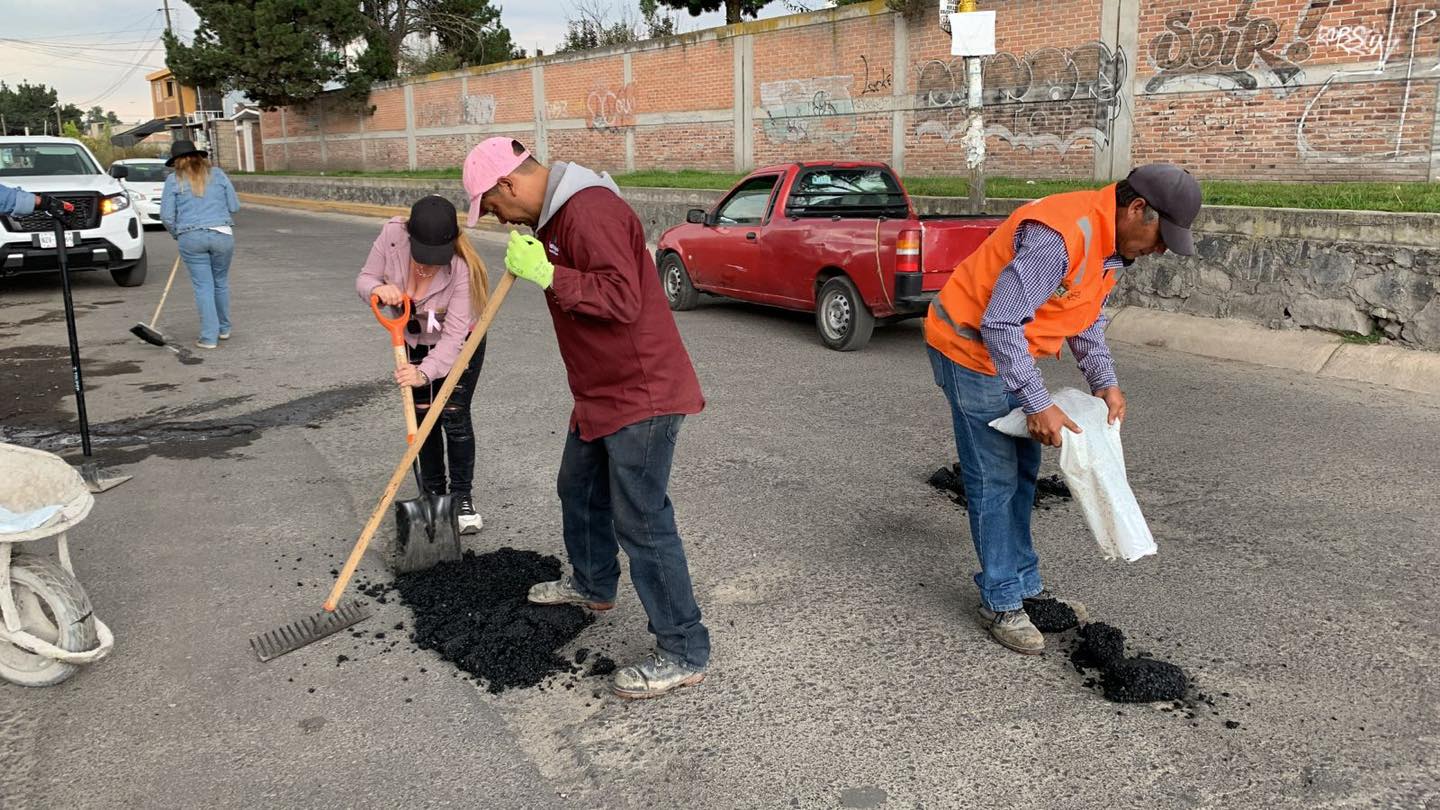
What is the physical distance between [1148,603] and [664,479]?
85.6 inches

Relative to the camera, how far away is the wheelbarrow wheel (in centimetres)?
346

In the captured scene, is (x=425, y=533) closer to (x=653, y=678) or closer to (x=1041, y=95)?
(x=653, y=678)

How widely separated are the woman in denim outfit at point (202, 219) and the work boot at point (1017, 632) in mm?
7988

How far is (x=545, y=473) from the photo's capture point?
599cm

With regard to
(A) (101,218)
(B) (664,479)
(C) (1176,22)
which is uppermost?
(C) (1176,22)

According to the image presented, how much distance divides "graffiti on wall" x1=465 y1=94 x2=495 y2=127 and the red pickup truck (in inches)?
853

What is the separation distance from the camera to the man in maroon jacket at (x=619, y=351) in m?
3.08

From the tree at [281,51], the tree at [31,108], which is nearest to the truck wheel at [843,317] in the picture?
the tree at [281,51]

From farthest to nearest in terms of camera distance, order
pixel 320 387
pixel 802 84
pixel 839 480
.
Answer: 1. pixel 802 84
2. pixel 320 387
3. pixel 839 480

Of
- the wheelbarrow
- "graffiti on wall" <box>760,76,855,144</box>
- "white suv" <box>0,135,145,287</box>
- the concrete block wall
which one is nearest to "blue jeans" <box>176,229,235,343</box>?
"white suv" <box>0,135,145,287</box>

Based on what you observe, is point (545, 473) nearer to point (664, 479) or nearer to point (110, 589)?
point (110, 589)

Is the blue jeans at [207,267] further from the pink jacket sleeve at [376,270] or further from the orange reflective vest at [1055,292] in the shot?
the orange reflective vest at [1055,292]

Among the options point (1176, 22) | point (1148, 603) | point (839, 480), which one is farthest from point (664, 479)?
point (1176, 22)

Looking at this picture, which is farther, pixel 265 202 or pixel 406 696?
pixel 265 202
